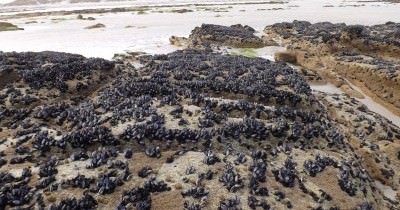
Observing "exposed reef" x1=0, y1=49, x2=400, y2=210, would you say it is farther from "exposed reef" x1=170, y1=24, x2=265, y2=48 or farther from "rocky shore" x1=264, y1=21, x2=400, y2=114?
"exposed reef" x1=170, y1=24, x2=265, y2=48

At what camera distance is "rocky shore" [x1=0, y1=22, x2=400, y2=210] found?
11.4m

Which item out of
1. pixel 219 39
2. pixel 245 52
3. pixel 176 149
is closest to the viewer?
pixel 176 149

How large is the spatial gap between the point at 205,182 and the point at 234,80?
516 inches

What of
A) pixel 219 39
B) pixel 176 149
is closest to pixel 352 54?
pixel 219 39

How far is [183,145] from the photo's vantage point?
14.5 metres

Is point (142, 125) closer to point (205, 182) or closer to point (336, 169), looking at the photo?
point (205, 182)

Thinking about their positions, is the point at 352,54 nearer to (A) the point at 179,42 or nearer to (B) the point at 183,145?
(A) the point at 179,42

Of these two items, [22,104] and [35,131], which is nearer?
[35,131]

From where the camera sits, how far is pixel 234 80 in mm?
24531

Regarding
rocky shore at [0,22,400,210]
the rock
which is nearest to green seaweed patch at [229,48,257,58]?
the rock

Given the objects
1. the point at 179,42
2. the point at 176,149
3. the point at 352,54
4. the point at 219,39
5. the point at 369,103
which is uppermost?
the point at 176,149

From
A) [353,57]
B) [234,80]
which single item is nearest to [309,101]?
[234,80]

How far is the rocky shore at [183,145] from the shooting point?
11.4m

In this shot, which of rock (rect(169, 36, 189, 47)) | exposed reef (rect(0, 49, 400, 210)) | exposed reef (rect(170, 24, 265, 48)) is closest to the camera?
exposed reef (rect(0, 49, 400, 210))
